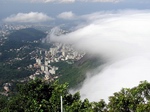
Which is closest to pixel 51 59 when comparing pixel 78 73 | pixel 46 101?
pixel 78 73

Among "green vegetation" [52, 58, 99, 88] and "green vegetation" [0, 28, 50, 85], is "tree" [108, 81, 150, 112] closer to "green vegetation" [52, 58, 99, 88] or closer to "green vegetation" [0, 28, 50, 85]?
"green vegetation" [52, 58, 99, 88]

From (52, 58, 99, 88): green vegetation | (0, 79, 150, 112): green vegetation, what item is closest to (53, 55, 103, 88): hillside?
(52, 58, 99, 88): green vegetation

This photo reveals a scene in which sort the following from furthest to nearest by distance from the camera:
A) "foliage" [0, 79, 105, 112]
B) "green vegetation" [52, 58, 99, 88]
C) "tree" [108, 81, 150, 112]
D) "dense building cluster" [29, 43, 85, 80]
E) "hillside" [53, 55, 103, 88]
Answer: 1. "dense building cluster" [29, 43, 85, 80]
2. "green vegetation" [52, 58, 99, 88]
3. "hillside" [53, 55, 103, 88]
4. "foliage" [0, 79, 105, 112]
5. "tree" [108, 81, 150, 112]

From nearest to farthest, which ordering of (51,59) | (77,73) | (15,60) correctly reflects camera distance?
(77,73)
(15,60)
(51,59)

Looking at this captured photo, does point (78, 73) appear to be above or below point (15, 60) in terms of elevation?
below

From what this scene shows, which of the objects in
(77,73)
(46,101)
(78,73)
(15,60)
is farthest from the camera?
(15,60)

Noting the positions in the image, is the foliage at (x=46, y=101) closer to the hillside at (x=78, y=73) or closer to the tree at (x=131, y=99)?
the tree at (x=131, y=99)

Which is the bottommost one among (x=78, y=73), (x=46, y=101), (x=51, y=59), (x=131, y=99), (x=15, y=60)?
(x=131, y=99)

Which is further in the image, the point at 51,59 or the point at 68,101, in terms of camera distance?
the point at 51,59

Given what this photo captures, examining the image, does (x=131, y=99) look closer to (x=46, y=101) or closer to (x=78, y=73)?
(x=46, y=101)
